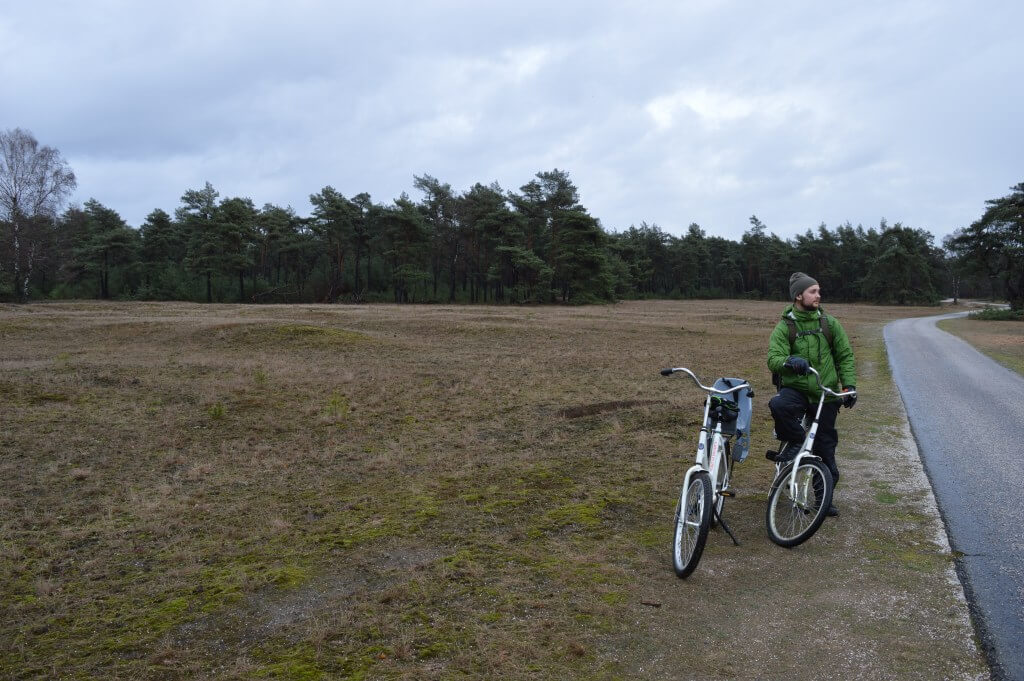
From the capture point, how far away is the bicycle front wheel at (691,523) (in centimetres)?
469

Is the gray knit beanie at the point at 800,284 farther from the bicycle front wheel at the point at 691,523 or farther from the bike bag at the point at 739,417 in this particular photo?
the bicycle front wheel at the point at 691,523

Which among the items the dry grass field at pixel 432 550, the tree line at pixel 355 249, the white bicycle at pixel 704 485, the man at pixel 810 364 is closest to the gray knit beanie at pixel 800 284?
the man at pixel 810 364

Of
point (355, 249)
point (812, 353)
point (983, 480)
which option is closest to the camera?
point (812, 353)

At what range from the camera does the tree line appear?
53.7 metres

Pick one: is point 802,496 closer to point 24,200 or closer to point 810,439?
point 810,439

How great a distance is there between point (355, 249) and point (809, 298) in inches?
2968

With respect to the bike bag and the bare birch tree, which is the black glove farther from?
the bare birch tree

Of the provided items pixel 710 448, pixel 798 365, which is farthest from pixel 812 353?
pixel 710 448

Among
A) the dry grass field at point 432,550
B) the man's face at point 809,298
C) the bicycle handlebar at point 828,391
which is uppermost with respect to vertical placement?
the man's face at point 809,298

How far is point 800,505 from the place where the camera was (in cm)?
527

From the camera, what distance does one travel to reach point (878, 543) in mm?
5406

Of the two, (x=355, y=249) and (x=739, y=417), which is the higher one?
(x=355, y=249)

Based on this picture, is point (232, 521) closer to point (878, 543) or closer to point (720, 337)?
point (878, 543)

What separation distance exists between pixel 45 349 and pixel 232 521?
64.0 ft
